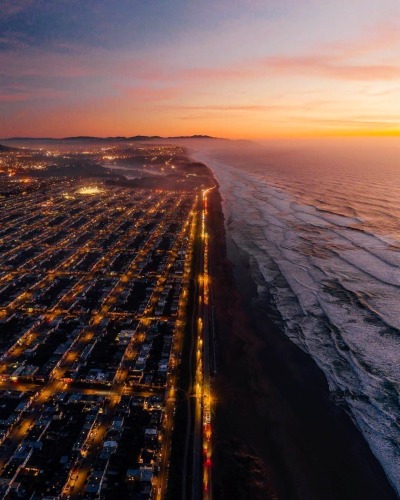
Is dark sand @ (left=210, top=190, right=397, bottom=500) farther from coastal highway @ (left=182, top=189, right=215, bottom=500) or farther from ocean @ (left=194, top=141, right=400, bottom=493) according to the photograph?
ocean @ (left=194, top=141, right=400, bottom=493)

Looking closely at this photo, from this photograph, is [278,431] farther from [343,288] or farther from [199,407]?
[343,288]

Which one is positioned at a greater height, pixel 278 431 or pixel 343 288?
pixel 343 288

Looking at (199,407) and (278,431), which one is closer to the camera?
(278,431)

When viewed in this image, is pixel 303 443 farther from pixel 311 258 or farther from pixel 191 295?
pixel 311 258

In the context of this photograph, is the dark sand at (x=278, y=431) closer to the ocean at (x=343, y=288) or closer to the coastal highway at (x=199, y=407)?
the coastal highway at (x=199, y=407)

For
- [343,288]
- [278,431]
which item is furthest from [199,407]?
[343,288]

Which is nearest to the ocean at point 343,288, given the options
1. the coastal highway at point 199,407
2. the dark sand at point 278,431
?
the dark sand at point 278,431
